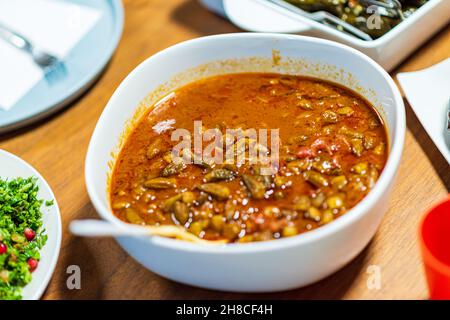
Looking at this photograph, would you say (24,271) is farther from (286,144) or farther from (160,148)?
(286,144)

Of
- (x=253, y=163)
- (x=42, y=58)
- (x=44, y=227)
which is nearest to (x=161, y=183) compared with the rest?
(x=253, y=163)

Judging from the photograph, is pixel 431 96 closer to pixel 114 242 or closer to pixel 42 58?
pixel 114 242

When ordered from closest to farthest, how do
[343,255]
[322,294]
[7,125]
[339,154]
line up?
[343,255] < [322,294] < [339,154] < [7,125]

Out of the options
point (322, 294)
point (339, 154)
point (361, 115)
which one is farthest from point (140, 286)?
point (361, 115)

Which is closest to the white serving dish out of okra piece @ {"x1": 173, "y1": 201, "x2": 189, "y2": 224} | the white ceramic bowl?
the white ceramic bowl

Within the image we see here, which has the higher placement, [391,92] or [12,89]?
[391,92]

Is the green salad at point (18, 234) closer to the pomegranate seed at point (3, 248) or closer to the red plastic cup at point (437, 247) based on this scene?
the pomegranate seed at point (3, 248)

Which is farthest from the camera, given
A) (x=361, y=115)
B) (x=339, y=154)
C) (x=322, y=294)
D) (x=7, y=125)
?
(x=7, y=125)

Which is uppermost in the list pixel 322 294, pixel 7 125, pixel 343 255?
pixel 343 255
